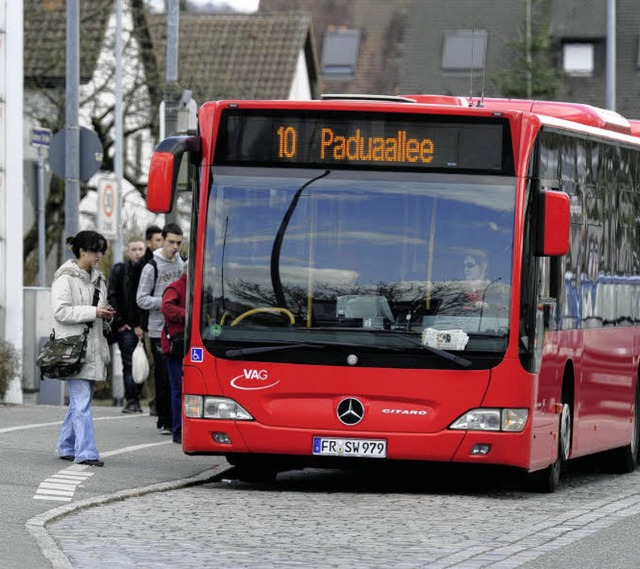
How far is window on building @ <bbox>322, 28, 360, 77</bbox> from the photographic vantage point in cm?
7069

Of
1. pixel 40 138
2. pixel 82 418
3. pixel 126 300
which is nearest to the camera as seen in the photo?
pixel 82 418

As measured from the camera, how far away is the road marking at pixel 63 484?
41.4ft

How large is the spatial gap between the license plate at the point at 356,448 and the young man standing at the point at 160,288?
5005 mm

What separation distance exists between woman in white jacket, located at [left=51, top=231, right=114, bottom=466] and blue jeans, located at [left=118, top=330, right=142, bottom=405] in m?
6.60

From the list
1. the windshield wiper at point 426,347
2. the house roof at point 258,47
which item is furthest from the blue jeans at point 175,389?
the house roof at point 258,47

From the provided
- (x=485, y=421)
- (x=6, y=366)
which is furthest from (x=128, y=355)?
(x=485, y=421)

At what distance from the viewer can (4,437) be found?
1741cm

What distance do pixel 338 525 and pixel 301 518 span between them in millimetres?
437

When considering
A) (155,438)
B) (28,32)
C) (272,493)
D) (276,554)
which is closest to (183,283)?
(155,438)

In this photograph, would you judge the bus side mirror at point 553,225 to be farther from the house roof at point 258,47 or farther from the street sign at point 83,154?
the house roof at point 258,47

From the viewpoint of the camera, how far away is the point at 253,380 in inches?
533

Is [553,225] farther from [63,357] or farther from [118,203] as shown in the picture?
[118,203]

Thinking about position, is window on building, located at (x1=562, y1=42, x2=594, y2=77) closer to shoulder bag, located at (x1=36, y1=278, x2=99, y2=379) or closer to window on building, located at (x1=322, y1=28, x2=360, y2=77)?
window on building, located at (x1=322, y1=28, x2=360, y2=77)

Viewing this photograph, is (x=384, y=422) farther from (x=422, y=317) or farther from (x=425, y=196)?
(x=425, y=196)
